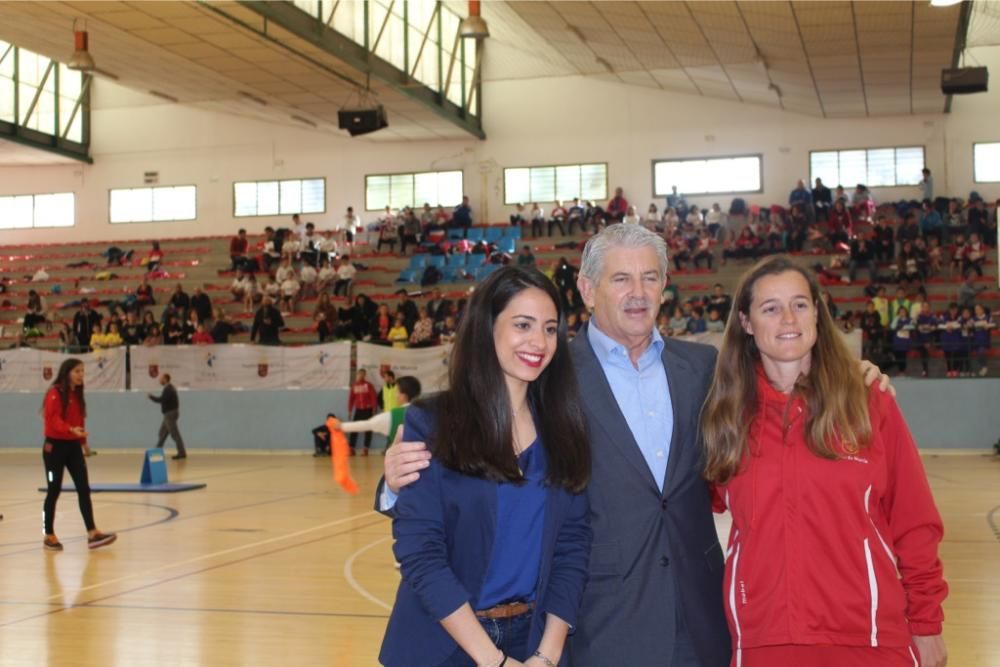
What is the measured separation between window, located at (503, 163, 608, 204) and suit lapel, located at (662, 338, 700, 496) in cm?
2671

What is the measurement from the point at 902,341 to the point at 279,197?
19.2 m

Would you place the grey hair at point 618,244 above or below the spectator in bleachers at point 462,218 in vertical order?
below

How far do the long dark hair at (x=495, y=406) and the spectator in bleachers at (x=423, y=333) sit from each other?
1789cm

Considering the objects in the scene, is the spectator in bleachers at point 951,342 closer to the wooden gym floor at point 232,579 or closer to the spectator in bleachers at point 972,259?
the wooden gym floor at point 232,579

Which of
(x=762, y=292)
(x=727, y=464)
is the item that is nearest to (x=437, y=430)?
(x=727, y=464)

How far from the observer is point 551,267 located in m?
25.2

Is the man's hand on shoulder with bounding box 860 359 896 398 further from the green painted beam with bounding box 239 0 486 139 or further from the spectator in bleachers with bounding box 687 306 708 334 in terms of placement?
the green painted beam with bounding box 239 0 486 139

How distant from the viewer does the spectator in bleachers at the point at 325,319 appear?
22.7 meters

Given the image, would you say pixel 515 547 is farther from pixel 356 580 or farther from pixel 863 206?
pixel 863 206

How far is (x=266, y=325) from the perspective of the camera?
22844 millimetres

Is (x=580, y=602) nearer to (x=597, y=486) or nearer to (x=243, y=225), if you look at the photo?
(x=597, y=486)

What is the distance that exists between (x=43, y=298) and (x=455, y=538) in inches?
1123

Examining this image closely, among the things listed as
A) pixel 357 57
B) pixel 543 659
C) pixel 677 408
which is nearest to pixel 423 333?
pixel 357 57

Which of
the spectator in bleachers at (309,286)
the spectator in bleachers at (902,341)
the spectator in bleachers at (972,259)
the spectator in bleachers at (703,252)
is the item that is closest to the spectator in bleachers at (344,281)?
the spectator in bleachers at (309,286)
